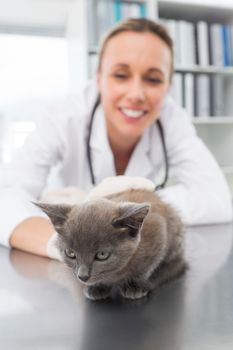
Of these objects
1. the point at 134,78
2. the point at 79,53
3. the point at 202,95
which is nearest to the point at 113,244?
the point at 134,78

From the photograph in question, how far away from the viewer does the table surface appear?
0.33m

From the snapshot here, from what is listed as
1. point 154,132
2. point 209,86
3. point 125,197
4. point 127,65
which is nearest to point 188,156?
point 154,132

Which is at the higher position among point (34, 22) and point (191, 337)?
point (34, 22)

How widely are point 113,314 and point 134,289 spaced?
57 millimetres

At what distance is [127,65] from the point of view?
0.99m

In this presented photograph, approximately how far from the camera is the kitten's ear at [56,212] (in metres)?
0.41

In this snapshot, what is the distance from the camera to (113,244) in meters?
0.39

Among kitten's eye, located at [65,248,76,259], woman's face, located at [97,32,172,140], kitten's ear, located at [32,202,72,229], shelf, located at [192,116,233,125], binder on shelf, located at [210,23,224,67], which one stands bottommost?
kitten's eye, located at [65,248,76,259]

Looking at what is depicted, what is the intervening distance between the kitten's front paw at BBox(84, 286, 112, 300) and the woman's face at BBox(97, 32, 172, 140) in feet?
2.19

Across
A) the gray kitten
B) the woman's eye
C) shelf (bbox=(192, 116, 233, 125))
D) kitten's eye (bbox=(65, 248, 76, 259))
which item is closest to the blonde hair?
the woman's eye

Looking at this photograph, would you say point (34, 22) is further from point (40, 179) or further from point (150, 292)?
point (150, 292)

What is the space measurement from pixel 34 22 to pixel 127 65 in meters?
1.38

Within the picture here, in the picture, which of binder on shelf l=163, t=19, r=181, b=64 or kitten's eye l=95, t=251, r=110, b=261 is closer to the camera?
kitten's eye l=95, t=251, r=110, b=261

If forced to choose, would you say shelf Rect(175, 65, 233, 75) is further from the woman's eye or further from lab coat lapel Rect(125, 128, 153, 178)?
the woman's eye
